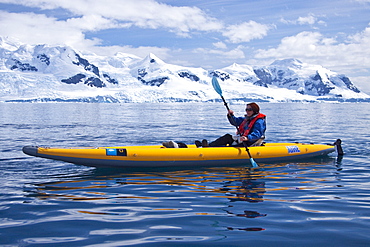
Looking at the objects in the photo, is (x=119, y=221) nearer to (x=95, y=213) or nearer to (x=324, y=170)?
(x=95, y=213)

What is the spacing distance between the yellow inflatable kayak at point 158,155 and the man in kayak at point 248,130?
297mm

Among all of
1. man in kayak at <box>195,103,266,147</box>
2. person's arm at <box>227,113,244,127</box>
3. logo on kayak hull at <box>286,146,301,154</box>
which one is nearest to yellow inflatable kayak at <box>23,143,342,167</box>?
logo on kayak hull at <box>286,146,301,154</box>

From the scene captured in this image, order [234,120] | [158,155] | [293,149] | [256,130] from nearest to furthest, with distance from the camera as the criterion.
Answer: [158,155] < [256,130] < [234,120] < [293,149]

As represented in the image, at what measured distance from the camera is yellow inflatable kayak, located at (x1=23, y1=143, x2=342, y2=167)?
8742 mm

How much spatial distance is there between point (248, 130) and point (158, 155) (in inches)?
99.1

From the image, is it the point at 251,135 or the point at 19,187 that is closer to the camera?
the point at 19,187

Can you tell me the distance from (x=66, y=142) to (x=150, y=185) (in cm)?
847

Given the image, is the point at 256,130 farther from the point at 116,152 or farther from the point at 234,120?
the point at 116,152

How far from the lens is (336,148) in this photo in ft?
37.8

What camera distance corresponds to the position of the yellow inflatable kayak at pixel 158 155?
8.74 m


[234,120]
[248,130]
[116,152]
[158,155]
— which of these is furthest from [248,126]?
[116,152]

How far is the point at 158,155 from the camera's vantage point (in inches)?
363

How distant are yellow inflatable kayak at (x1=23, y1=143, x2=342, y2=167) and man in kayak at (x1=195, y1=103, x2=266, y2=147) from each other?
297 millimetres

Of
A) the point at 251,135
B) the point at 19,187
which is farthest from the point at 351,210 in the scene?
the point at 19,187
